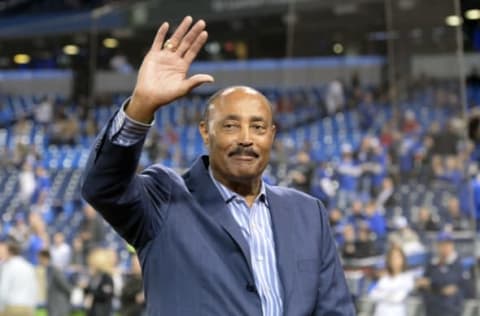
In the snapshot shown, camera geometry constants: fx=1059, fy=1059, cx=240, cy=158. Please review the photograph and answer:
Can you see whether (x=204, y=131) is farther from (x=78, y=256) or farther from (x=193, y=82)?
(x=78, y=256)

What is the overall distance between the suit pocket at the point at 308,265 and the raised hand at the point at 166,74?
50 cm

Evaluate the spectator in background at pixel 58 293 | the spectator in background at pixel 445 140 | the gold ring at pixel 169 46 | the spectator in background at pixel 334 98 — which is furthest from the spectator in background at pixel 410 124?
the gold ring at pixel 169 46

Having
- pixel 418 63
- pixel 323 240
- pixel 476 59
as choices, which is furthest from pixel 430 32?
pixel 476 59

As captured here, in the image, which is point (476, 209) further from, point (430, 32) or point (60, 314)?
point (60, 314)

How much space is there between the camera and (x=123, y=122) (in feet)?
7.76

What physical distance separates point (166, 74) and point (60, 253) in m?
7.83

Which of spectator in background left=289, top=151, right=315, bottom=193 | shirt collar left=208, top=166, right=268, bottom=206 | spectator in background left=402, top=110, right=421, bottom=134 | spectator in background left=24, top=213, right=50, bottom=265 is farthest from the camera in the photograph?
spectator in background left=24, top=213, right=50, bottom=265

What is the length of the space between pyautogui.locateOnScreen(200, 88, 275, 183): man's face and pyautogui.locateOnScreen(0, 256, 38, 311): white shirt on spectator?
19.2 ft

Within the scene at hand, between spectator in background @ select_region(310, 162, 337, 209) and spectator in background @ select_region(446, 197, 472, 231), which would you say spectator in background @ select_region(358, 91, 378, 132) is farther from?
spectator in background @ select_region(446, 197, 472, 231)

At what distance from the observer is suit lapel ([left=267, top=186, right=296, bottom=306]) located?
8.29ft

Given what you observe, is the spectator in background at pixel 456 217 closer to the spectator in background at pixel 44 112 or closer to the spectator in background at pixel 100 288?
the spectator in background at pixel 100 288

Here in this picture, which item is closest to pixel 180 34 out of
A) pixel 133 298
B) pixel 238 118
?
pixel 238 118

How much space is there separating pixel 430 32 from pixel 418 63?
425mm

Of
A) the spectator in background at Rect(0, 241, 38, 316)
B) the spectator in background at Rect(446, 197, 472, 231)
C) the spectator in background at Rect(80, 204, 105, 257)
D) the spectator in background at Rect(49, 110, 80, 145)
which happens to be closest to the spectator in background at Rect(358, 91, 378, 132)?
the spectator in background at Rect(446, 197, 472, 231)
